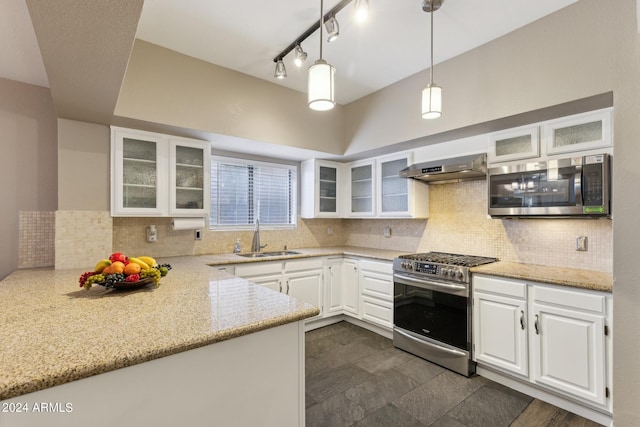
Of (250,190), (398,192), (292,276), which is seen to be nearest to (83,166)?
(250,190)

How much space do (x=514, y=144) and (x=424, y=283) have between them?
1417 millimetres

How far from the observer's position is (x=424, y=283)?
2779 millimetres

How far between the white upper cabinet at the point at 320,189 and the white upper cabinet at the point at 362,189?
17cm

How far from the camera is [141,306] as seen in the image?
1.42 meters

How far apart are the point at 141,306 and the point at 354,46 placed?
241cm

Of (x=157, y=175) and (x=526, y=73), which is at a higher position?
(x=526, y=73)

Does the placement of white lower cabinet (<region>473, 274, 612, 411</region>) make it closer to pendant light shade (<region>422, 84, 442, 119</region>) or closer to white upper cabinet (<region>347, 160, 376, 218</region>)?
pendant light shade (<region>422, 84, 442, 119</region>)

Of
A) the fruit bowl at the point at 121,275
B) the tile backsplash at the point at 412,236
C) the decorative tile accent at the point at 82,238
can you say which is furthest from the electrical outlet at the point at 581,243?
the decorative tile accent at the point at 82,238

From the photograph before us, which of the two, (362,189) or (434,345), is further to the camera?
(362,189)

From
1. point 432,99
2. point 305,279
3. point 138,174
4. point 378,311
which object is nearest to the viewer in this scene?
point 432,99

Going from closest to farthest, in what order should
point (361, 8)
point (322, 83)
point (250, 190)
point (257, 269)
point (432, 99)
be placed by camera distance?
point (322, 83) → point (361, 8) → point (432, 99) → point (257, 269) → point (250, 190)

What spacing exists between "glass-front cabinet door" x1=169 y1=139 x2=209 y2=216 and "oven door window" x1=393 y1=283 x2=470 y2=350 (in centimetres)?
215

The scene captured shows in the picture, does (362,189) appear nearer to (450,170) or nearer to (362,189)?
(362,189)

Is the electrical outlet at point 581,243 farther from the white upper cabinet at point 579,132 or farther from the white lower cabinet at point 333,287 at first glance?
the white lower cabinet at point 333,287
